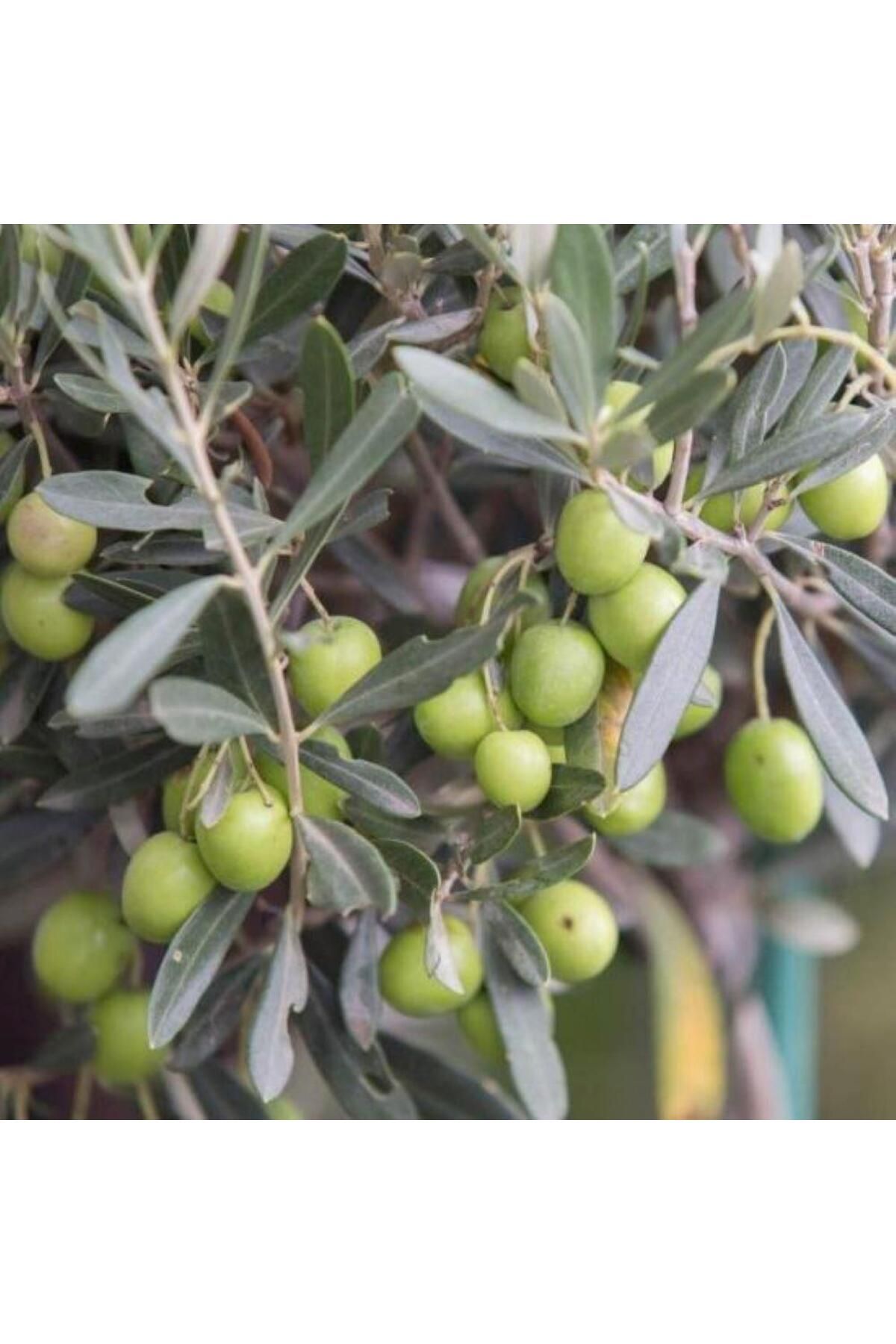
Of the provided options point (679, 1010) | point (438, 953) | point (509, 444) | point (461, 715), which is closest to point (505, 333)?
point (509, 444)

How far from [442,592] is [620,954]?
39 centimetres

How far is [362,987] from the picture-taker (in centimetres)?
72


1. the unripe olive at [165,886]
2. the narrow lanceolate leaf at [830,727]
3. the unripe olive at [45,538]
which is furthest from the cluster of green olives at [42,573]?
the narrow lanceolate leaf at [830,727]

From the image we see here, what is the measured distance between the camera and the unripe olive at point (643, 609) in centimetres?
59

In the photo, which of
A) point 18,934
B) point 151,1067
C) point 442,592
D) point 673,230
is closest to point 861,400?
point 673,230

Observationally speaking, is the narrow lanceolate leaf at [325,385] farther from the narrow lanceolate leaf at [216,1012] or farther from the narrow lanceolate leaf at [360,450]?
the narrow lanceolate leaf at [216,1012]

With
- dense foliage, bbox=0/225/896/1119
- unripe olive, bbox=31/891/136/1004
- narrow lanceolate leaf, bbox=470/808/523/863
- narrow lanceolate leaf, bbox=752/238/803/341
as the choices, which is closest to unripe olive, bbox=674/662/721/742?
dense foliage, bbox=0/225/896/1119

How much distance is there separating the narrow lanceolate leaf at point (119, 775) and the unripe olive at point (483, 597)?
0.15 meters

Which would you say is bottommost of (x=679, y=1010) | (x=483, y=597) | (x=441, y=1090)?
(x=679, y=1010)

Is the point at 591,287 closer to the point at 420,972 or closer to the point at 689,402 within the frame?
the point at 689,402

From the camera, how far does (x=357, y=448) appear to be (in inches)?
20.7

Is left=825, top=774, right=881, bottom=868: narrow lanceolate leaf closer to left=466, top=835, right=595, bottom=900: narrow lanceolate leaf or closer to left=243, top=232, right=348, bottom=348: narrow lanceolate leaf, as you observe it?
left=466, top=835, right=595, bottom=900: narrow lanceolate leaf

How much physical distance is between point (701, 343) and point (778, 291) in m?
0.03

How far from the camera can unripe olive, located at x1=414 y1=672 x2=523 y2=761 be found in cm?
62
